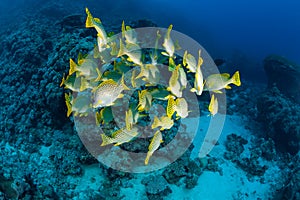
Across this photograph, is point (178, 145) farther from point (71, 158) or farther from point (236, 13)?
point (236, 13)

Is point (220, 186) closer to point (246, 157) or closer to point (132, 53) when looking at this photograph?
point (246, 157)

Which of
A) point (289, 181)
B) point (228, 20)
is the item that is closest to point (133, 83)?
point (289, 181)

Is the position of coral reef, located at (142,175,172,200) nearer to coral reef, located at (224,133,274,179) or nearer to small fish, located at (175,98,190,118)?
coral reef, located at (224,133,274,179)

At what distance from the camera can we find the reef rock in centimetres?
1024

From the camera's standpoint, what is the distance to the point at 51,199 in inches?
177

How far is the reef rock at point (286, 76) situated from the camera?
10.2m

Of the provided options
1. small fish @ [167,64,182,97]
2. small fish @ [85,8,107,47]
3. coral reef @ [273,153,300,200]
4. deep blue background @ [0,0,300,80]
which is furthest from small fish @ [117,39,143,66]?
deep blue background @ [0,0,300,80]

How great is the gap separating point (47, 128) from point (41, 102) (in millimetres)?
758

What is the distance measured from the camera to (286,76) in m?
10.4

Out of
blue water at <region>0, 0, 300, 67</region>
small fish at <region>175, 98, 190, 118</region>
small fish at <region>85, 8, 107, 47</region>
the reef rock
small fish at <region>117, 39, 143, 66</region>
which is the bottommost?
blue water at <region>0, 0, 300, 67</region>

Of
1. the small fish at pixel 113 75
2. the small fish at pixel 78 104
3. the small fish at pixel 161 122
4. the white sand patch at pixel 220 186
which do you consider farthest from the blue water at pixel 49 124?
the small fish at pixel 161 122

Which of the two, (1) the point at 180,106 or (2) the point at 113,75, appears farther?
(2) the point at 113,75

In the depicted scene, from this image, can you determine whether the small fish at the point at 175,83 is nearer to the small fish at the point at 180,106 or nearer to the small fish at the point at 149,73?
the small fish at the point at 180,106

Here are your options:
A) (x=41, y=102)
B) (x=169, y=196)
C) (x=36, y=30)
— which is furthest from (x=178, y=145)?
(x=36, y=30)
